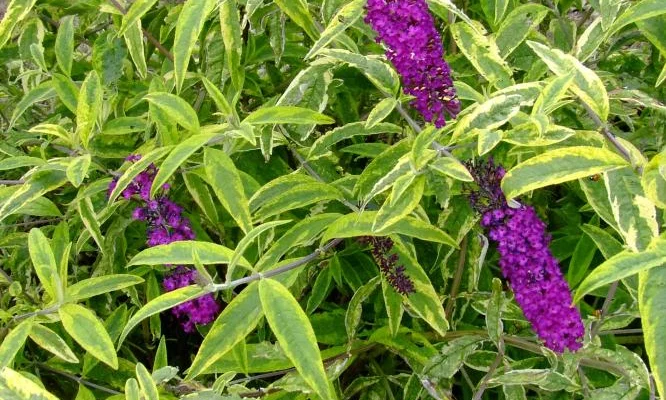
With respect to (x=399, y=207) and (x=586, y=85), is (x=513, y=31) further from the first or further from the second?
(x=399, y=207)

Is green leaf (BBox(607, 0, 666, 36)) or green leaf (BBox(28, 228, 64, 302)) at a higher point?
green leaf (BBox(607, 0, 666, 36))

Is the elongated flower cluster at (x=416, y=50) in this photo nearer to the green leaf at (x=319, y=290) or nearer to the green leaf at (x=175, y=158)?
the green leaf at (x=175, y=158)

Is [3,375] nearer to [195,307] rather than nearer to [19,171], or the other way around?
[195,307]

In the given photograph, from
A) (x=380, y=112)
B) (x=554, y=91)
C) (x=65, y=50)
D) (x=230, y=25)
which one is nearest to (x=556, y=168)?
(x=554, y=91)

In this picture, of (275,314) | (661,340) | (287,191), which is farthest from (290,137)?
(661,340)

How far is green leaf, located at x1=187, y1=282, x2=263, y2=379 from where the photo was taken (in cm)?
127

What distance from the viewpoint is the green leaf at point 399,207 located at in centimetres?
118

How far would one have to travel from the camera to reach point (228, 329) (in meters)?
1.27

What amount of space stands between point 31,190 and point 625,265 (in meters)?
1.09

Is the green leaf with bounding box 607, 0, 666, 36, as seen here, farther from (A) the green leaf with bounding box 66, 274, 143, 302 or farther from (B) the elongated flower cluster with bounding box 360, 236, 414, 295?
(A) the green leaf with bounding box 66, 274, 143, 302

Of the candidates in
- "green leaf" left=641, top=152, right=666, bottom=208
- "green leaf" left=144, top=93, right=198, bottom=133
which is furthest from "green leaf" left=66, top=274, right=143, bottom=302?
"green leaf" left=641, top=152, right=666, bottom=208

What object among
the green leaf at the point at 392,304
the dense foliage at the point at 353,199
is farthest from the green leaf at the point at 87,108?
the green leaf at the point at 392,304

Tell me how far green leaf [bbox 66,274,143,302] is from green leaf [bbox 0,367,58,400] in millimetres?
362

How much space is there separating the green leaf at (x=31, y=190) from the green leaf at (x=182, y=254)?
33 cm
